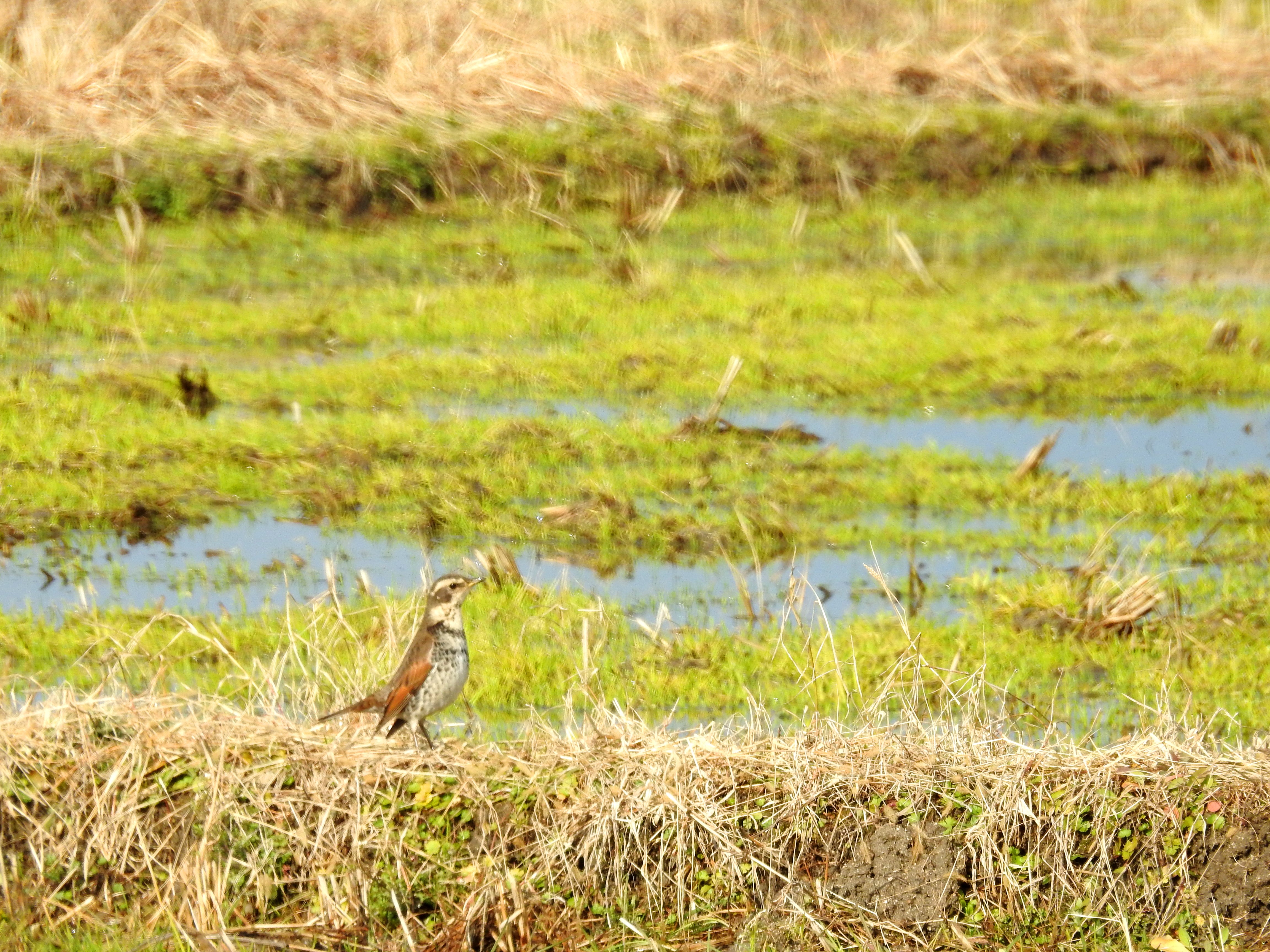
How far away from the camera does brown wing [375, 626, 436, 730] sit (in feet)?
18.5

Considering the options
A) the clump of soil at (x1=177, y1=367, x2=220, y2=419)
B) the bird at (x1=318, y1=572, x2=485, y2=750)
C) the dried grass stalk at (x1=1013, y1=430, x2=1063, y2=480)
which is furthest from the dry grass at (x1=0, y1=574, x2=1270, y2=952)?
the clump of soil at (x1=177, y1=367, x2=220, y2=419)

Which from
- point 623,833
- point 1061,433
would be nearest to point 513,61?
point 1061,433

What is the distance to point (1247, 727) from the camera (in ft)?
21.8

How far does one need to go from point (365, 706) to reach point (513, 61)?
9629mm

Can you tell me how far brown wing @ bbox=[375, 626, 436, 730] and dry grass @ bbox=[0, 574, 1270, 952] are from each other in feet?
0.53

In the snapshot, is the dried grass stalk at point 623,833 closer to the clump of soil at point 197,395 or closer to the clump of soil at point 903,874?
the clump of soil at point 903,874

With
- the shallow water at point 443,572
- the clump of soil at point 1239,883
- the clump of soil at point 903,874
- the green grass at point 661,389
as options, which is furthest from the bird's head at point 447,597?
the clump of soil at point 1239,883

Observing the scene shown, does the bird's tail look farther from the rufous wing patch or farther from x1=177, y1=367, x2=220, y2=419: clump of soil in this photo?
x1=177, y1=367, x2=220, y2=419: clump of soil

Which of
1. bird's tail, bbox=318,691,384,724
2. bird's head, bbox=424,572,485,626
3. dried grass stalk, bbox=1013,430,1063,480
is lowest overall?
dried grass stalk, bbox=1013,430,1063,480

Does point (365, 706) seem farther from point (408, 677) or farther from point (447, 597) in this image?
point (447, 597)

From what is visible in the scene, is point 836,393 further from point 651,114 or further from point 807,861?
point 807,861

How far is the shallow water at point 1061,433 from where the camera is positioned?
9.64 meters

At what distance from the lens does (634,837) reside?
18.1 feet

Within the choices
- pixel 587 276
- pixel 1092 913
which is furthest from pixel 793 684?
pixel 587 276
